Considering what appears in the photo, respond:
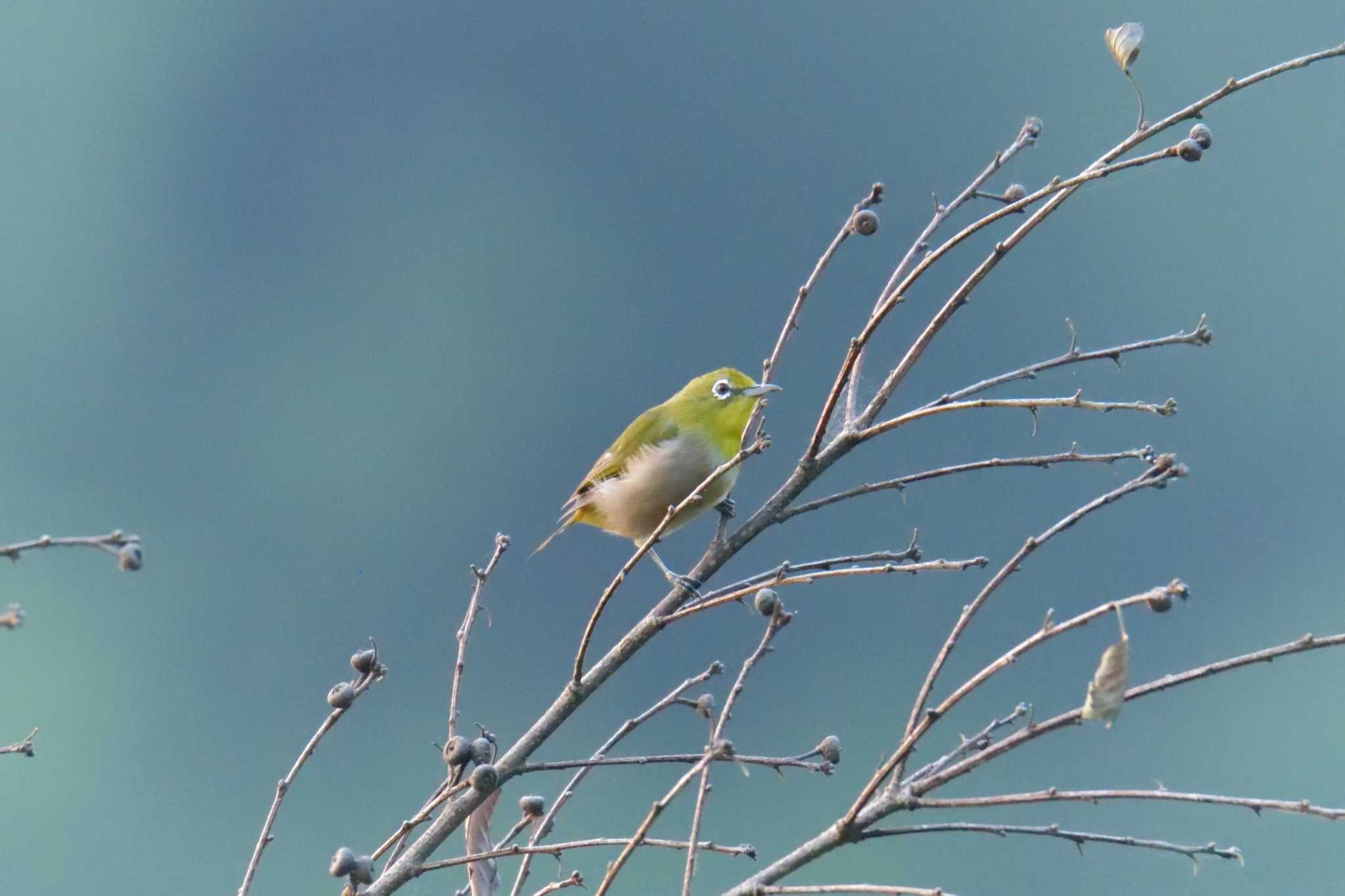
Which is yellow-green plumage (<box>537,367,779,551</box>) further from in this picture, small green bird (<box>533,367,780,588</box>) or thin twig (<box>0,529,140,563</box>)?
thin twig (<box>0,529,140,563</box>)

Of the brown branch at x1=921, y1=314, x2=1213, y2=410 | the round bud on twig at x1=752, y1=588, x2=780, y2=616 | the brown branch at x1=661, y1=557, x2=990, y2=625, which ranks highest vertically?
the brown branch at x1=921, y1=314, x2=1213, y2=410

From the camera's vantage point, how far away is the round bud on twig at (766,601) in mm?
1949

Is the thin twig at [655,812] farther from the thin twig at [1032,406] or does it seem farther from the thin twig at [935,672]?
the thin twig at [1032,406]

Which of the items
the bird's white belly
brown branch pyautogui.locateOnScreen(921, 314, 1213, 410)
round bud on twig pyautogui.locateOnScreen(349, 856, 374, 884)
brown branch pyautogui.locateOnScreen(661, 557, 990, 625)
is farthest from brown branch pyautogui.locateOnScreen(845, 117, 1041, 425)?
the bird's white belly

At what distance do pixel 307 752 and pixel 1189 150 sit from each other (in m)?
1.66

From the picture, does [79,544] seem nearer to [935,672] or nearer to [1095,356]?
[935,672]

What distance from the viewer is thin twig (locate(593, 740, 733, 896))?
1.58m

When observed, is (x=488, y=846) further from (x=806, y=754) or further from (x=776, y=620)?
(x=776, y=620)

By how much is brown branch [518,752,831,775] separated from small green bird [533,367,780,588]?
5.95 feet

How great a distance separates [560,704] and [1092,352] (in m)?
1.04

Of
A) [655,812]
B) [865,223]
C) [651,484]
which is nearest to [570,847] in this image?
[655,812]

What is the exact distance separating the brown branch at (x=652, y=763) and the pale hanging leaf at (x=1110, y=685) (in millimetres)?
644

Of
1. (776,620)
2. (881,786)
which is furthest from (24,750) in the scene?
(881,786)

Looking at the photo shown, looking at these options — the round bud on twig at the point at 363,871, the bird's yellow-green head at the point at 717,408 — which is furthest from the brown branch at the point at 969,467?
the bird's yellow-green head at the point at 717,408
